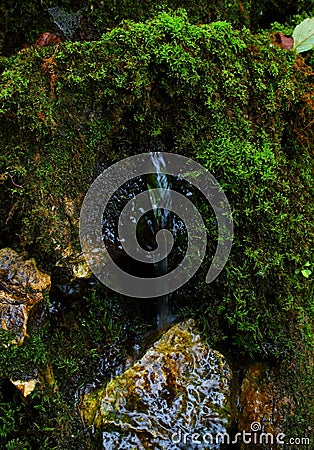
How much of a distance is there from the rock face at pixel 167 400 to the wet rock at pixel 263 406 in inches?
5.2

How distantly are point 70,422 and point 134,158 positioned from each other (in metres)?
1.61

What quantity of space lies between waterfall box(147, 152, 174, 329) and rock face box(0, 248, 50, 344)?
2.51 feet

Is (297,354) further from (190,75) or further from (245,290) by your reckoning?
(190,75)

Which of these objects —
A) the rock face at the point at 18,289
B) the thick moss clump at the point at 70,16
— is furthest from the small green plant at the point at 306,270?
the thick moss clump at the point at 70,16

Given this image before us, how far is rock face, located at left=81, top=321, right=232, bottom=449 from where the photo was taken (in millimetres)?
2572

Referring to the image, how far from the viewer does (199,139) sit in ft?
8.95

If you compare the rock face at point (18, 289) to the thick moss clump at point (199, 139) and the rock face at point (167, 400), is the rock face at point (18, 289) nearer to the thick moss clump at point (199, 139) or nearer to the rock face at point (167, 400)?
the thick moss clump at point (199, 139)

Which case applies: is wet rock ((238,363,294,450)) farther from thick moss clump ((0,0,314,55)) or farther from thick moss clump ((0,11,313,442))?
thick moss clump ((0,0,314,55))

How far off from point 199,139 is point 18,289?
1354 mm

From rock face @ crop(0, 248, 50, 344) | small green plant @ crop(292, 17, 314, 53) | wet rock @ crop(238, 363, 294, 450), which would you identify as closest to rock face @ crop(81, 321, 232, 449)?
wet rock @ crop(238, 363, 294, 450)

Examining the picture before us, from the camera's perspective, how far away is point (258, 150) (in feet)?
8.98

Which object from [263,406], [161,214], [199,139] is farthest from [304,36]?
[263,406]

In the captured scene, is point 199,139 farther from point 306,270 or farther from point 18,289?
point 18,289

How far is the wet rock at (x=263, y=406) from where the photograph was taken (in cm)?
269
